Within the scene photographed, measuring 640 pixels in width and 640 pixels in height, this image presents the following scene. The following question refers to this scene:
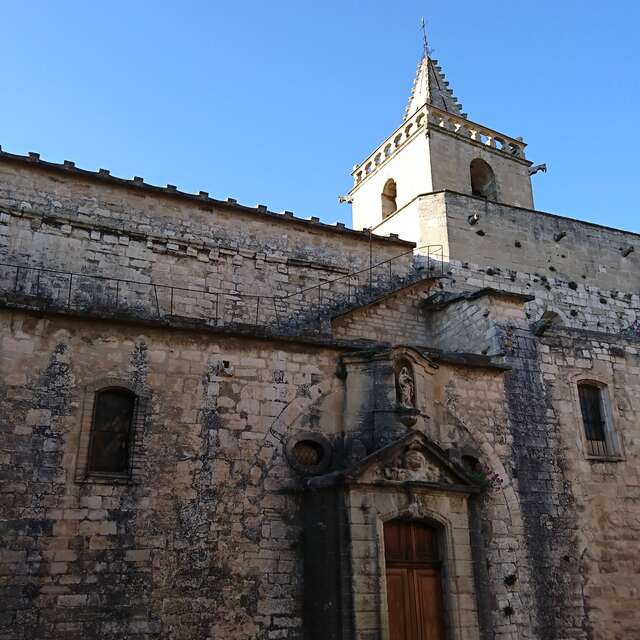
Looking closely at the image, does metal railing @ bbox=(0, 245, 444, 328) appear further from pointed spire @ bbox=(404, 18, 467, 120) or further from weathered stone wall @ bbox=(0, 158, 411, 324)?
pointed spire @ bbox=(404, 18, 467, 120)

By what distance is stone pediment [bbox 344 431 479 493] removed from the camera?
10922mm

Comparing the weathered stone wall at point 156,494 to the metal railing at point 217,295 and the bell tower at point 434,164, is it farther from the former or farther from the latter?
the bell tower at point 434,164

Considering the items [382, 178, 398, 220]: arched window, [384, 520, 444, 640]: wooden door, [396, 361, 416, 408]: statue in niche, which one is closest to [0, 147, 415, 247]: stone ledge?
[382, 178, 398, 220]: arched window

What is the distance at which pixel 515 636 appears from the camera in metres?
11.7

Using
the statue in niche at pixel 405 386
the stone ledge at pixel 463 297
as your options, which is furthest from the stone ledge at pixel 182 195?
the statue in niche at pixel 405 386

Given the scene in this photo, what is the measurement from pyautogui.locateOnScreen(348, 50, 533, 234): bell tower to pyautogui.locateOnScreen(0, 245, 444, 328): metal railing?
2181 millimetres

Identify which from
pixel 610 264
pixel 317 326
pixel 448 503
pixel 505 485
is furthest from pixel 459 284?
pixel 448 503

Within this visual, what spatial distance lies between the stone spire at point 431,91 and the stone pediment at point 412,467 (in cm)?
1532

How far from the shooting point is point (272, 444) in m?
11.3

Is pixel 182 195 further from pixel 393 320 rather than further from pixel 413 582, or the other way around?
pixel 413 582

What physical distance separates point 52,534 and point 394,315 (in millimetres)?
10503

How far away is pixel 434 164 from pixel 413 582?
1437cm

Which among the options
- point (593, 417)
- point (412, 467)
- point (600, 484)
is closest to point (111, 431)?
point (412, 467)

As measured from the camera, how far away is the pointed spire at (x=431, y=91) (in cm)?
2461
